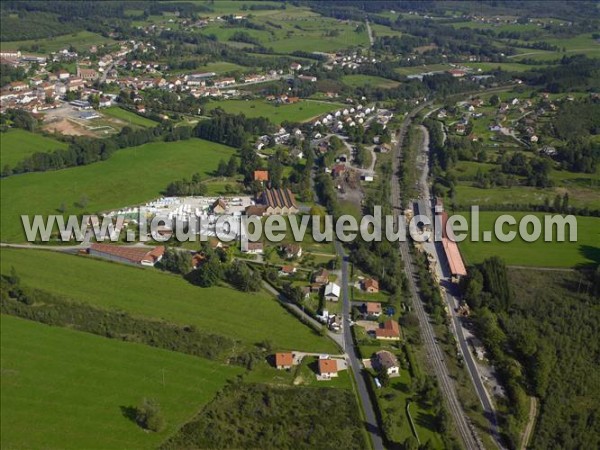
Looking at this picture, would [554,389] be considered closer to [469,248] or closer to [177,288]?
[469,248]

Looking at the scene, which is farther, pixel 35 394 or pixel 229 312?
pixel 229 312

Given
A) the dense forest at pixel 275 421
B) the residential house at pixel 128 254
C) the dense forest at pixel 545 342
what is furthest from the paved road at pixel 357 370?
the residential house at pixel 128 254

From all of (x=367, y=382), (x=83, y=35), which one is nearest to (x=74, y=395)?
(x=367, y=382)

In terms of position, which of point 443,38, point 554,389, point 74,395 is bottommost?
point 554,389

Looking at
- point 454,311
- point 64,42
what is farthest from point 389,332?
point 64,42

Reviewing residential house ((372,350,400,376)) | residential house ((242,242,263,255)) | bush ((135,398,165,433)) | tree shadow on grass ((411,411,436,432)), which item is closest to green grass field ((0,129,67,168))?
residential house ((242,242,263,255))
